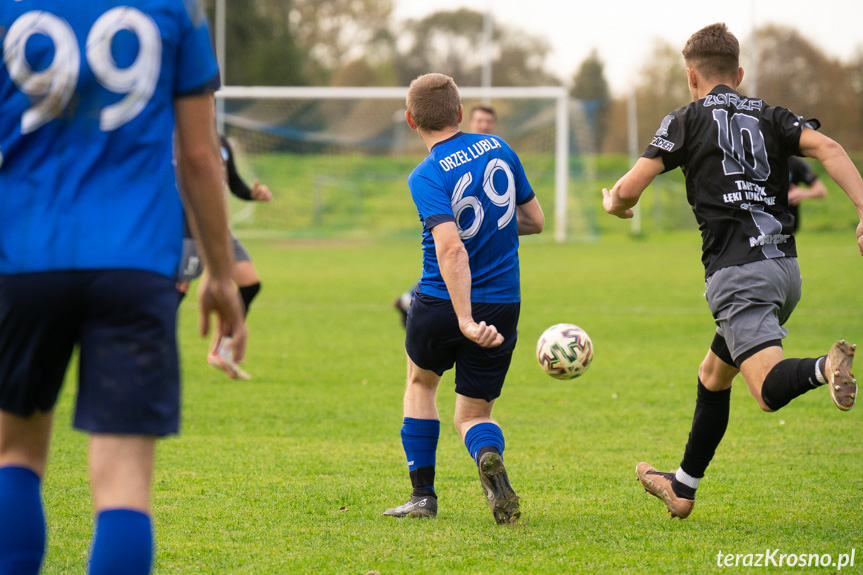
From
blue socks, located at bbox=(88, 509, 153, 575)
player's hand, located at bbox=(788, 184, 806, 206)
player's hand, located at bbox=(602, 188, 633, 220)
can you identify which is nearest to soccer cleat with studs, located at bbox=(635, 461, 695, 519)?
player's hand, located at bbox=(602, 188, 633, 220)

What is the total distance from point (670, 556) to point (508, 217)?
4.91ft

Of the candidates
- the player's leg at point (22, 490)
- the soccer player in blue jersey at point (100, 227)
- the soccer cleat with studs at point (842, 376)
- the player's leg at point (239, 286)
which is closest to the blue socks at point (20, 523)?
the player's leg at point (22, 490)

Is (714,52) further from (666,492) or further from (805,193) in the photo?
(805,193)

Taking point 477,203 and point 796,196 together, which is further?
point 796,196

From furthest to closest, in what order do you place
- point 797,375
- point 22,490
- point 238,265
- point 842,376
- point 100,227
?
point 238,265, point 797,375, point 842,376, point 22,490, point 100,227

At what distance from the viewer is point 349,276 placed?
16906mm

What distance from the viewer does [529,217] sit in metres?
4.17

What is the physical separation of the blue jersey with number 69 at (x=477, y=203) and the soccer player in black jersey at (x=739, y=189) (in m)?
0.44

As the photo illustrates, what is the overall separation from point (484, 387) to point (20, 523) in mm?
2160

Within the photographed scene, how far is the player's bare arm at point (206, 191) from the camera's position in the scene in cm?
221

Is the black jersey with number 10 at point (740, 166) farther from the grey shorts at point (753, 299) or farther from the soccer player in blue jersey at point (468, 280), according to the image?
the soccer player in blue jersey at point (468, 280)

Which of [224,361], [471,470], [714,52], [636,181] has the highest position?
[714,52]

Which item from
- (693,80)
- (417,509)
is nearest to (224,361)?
(417,509)

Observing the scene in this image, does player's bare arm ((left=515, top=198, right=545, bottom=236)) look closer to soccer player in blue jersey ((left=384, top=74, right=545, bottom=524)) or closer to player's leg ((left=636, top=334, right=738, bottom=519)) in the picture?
soccer player in blue jersey ((left=384, top=74, right=545, bottom=524))
